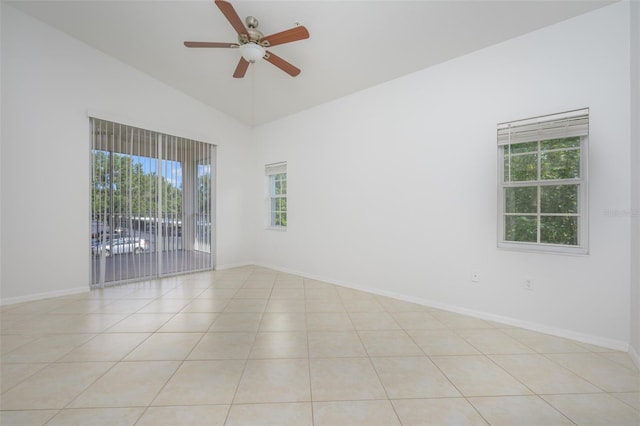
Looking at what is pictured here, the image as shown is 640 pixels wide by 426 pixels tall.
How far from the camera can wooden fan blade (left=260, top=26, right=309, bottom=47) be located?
2.25m

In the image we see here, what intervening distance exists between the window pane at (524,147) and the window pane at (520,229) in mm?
681

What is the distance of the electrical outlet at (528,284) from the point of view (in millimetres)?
2578

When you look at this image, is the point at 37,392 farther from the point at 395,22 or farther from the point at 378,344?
the point at 395,22

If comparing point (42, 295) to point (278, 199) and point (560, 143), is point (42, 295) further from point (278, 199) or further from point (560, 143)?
point (560, 143)

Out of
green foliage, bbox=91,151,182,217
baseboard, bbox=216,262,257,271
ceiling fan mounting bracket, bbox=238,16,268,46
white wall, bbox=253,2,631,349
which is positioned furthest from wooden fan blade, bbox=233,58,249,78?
baseboard, bbox=216,262,257,271

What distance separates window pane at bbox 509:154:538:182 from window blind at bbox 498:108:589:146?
0.17 m

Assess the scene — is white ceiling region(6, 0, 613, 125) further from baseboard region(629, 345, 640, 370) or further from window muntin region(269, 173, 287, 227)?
baseboard region(629, 345, 640, 370)

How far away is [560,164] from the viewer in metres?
2.51

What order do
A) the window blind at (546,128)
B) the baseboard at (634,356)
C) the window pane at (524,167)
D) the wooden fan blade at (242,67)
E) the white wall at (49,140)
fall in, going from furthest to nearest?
the white wall at (49,140) → the wooden fan blade at (242,67) → the window pane at (524,167) → the window blind at (546,128) → the baseboard at (634,356)

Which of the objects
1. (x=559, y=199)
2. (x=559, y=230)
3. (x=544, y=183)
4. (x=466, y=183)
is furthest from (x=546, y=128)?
(x=559, y=230)

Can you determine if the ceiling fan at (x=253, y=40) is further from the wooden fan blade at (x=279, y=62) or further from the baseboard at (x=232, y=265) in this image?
the baseboard at (x=232, y=265)

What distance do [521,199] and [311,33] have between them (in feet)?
9.35

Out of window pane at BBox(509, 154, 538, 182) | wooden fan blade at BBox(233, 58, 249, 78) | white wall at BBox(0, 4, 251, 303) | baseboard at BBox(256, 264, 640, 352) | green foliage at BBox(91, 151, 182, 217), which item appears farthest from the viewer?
green foliage at BBox(91, 151, 182, 217)

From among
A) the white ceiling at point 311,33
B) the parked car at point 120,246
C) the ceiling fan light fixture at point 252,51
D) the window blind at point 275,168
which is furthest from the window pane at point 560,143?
the parked car at point 120,246
